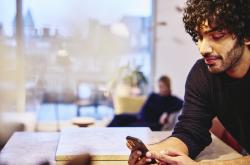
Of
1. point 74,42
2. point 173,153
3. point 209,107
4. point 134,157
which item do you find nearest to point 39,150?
point 134,157

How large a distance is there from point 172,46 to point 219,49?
3497mm

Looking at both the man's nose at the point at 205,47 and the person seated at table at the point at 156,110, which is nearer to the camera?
the man's nose at the point at 205,47

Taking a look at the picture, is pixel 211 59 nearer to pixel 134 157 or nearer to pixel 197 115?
pixel 197 115

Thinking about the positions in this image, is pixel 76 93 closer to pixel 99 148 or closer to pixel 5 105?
pixel 5 105

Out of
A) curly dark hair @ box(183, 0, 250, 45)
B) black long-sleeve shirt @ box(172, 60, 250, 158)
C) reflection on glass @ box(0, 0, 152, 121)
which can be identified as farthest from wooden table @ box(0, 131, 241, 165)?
reflection on glass @ box(0, 0, 152, 121)

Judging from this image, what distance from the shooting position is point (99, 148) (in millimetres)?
1346

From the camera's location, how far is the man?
120 cm

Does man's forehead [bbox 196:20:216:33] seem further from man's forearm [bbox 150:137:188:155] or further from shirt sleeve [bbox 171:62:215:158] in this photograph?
man's forearm [bbox 150:137:188:155]

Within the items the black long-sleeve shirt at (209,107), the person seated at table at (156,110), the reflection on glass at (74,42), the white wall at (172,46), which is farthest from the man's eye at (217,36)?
the reflection on glass at (74,42)

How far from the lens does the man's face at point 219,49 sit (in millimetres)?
1200

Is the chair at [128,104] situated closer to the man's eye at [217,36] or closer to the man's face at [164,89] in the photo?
→ the man's face at [164,89]

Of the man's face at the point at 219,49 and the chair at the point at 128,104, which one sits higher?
the man's face at the point at 219,49

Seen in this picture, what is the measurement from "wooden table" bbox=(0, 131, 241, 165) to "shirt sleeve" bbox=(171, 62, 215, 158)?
63 mm

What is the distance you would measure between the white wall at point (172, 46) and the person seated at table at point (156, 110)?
498mm
